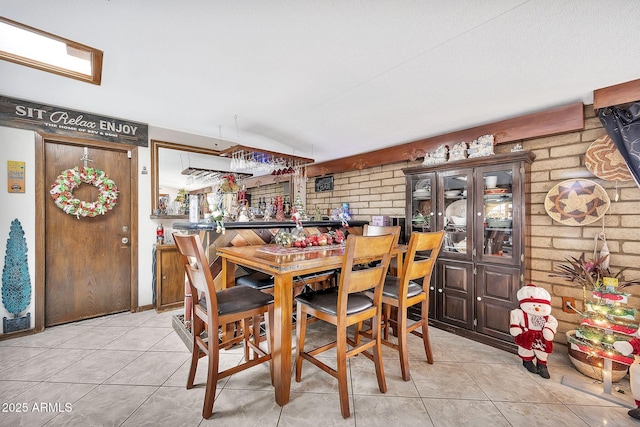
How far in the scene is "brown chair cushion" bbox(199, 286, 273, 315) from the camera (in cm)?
163

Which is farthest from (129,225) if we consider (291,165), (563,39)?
(563,39)

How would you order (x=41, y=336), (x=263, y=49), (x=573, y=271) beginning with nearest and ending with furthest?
(x=263, y=49), (x=573, y=271), (x=41, y=336)

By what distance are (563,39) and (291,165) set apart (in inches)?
117

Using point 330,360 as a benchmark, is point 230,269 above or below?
above

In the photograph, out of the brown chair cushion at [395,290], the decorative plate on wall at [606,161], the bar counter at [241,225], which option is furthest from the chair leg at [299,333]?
the decorative plate on wall at [606,161]

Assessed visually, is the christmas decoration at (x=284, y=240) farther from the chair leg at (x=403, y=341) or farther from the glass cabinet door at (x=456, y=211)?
the glass cabinet door at (x=456, y=211)

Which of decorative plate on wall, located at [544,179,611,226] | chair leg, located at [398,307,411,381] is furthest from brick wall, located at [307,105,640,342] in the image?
chair leg, located at [398,307,411,381]

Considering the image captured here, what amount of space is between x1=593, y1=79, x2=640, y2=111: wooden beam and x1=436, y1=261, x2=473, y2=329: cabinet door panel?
1.78 m

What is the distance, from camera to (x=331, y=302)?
5.66 feet

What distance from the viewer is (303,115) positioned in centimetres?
278

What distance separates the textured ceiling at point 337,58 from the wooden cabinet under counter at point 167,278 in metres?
1.72

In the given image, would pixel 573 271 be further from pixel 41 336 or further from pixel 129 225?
pixel 41 336

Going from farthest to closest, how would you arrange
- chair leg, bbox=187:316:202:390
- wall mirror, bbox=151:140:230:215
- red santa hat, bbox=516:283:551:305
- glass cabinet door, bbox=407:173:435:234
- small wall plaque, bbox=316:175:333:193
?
small wall plaque, bbox=316:175:333:193
wall mirror, bbox=151:140:230:215
glass cabinet door, bbox=407:173:435:234
red santa hat, bbox=516:283:551:305
chair leg, bbox=187:316:202:390

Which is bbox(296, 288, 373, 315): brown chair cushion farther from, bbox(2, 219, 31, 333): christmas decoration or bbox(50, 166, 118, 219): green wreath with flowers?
bbox(2, 219, 31, 333): christmas decoration
